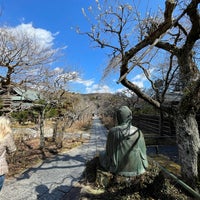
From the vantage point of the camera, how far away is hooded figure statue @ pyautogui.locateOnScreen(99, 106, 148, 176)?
8.54 ft

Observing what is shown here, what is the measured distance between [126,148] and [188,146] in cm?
162

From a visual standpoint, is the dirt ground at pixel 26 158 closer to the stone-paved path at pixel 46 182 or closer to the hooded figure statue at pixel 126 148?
the stone-paved path at pixel 46 182

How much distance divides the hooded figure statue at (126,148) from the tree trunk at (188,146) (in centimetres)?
130

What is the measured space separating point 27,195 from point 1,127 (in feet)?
8.44

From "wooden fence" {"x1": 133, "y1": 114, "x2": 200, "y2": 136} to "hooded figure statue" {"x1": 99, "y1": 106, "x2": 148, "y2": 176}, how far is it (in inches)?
192

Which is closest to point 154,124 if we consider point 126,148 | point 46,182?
point 46,182

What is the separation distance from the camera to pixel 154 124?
37.1 feet

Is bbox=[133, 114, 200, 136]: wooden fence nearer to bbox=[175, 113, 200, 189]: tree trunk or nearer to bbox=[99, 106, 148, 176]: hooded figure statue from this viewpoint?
bbox=[175, 113, 200, 189]: tree trunk

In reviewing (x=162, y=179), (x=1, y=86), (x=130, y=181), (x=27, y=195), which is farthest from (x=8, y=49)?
(x=162, y=179)

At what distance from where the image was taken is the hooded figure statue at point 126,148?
260 centimetres

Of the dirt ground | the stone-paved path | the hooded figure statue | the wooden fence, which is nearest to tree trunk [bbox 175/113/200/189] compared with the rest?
the hooded figure statue

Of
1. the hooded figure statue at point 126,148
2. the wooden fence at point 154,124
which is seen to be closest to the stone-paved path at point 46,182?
the hooded figure statue at point 126,148

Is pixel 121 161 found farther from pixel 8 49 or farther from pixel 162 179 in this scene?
pixel 8 49

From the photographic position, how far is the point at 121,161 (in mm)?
2623
